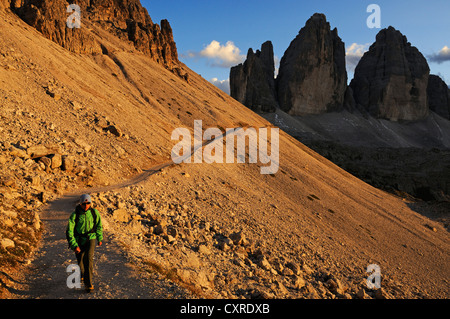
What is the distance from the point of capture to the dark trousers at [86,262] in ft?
27.9

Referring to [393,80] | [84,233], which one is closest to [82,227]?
[84,233]

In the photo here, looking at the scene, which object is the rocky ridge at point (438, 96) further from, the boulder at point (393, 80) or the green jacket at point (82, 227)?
the green jacket at point (82, 227)

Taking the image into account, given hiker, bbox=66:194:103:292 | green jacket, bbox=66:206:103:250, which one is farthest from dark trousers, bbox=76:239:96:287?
green jacket, bbox=66:206:103:250

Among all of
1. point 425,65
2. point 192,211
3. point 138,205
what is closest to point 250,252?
point 192,211

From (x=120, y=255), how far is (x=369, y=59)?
179m

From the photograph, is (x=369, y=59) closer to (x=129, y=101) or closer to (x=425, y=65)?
(x=425, y=65)

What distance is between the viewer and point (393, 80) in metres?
151

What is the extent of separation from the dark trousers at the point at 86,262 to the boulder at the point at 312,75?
14024cm

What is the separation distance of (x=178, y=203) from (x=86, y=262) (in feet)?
39.0

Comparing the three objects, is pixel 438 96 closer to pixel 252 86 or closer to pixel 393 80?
pixel 393 80

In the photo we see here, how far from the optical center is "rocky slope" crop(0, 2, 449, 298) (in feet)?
42.5

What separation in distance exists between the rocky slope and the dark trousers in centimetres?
193
